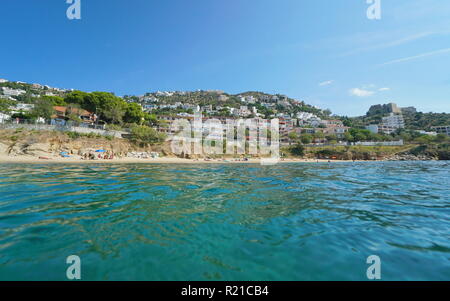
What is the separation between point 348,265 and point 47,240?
518 cm

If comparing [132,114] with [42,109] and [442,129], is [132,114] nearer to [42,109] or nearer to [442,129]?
[42,109]

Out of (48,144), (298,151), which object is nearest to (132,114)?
(48,144)

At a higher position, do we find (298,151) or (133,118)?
(133,118)

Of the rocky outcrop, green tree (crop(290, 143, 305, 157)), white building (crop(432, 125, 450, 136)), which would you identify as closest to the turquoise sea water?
the rocky outcrop

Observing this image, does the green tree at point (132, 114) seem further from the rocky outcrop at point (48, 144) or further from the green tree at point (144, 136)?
the rocky outcrop at point (48, 144)

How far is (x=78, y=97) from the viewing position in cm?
4459

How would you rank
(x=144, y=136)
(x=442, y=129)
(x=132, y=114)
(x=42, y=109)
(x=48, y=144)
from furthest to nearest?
1. (x=442, y=129)
2. (x=132, y=114)
3. (x=144, y=136)
4. (x=42, y=109)
5. (x=48, y=144)

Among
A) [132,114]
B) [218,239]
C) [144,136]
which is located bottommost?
[218,239]

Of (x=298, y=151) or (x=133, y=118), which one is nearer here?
(x=133, y=118)

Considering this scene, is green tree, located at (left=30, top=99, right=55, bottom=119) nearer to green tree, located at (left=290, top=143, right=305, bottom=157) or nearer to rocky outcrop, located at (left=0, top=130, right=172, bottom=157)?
rocky outcrop, located at (left=0, top=130, right=172, bottom=157)

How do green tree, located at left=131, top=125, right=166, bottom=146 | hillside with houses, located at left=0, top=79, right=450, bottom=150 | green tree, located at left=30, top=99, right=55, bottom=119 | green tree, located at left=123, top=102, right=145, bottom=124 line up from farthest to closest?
1. green tree, located at left=123, top=102, right=145, bottom=124
2. green tree, located at left=131, top=125, right=166, bottom=146
3. hillside with houses, located at left=0, top=79, right=450, bottom=150
4. green tree, located at left=30, top=99, right=55, bottom=119

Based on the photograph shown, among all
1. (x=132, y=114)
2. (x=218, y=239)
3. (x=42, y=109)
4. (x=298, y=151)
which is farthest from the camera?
(x=298, y=151)
